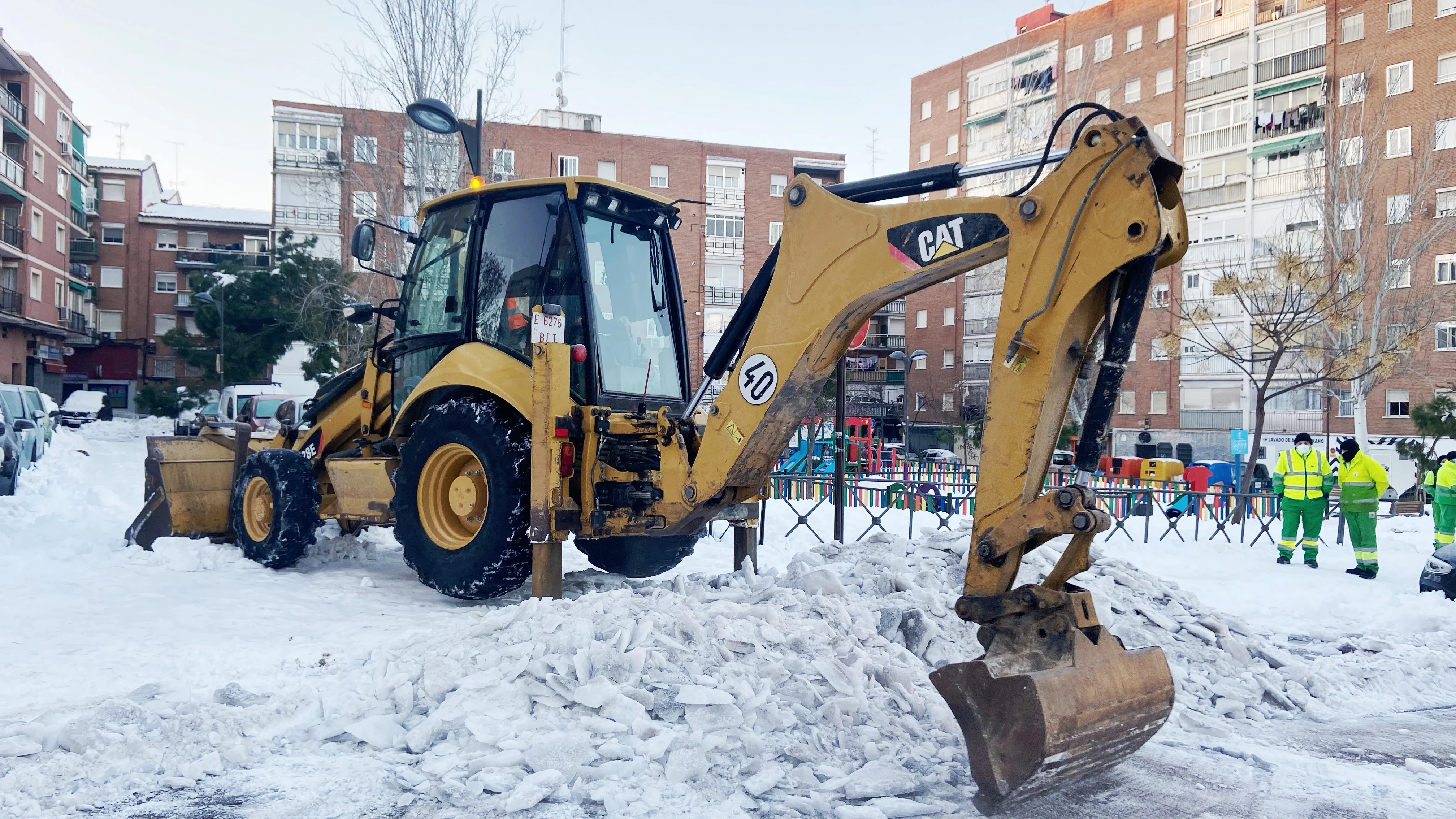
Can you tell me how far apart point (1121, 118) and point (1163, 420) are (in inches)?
1694

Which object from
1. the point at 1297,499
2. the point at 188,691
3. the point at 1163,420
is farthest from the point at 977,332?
the point at 188,691

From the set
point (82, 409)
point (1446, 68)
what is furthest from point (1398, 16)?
point (82, 409)

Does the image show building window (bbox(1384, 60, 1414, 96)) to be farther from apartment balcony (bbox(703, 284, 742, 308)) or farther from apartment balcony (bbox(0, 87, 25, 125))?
apartment balcony (bbox(0, 87, 25, 125))

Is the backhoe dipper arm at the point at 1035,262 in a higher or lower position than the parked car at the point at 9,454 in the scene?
higher

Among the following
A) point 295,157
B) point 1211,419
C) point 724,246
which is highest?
point 295,157

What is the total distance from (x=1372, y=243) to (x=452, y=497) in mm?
30606

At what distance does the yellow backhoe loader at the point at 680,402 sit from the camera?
4031 millimetres

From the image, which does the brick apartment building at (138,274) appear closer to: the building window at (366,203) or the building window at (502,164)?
the building window at (502,164)

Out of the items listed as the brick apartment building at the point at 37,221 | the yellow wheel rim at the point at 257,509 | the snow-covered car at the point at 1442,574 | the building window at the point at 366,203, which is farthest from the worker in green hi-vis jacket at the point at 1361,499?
the brick apartment building at the point at 37,221

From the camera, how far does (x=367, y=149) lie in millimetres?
22656

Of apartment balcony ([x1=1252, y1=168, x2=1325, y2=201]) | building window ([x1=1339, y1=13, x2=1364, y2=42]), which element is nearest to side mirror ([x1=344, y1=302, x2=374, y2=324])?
apartment balcony ([x1=1252, y1=168, x2=1325, y2=201])

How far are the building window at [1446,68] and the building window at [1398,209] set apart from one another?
5.14m

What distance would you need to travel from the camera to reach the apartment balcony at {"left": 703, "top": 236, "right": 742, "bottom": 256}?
1839 inches

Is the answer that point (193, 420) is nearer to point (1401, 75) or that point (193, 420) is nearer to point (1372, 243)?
point (1372, 243)
